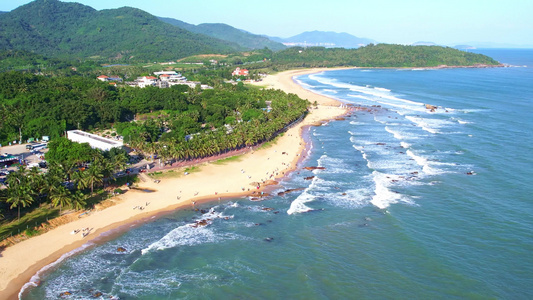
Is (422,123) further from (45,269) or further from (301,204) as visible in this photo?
(45,269)

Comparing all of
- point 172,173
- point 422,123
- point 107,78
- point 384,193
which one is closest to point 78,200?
point 172,173

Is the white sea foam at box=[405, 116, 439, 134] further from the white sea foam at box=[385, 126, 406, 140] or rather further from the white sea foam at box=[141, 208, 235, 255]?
the white sea foam at box=[141, 208, 235, 255]

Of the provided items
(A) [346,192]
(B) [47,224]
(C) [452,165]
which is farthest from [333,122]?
(B) [47,224]

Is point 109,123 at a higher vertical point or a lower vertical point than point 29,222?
higher

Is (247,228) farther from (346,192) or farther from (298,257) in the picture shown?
(346,192)

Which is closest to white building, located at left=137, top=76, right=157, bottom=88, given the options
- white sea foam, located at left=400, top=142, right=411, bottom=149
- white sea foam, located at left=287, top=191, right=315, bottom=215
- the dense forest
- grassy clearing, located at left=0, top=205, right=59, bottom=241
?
the dense forest

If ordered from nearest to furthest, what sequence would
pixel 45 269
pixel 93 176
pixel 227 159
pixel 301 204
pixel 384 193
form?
pixel 45 269 → pixel 93 176 → pixel 301 204 → pixel 384 193 → pixel 227 159
